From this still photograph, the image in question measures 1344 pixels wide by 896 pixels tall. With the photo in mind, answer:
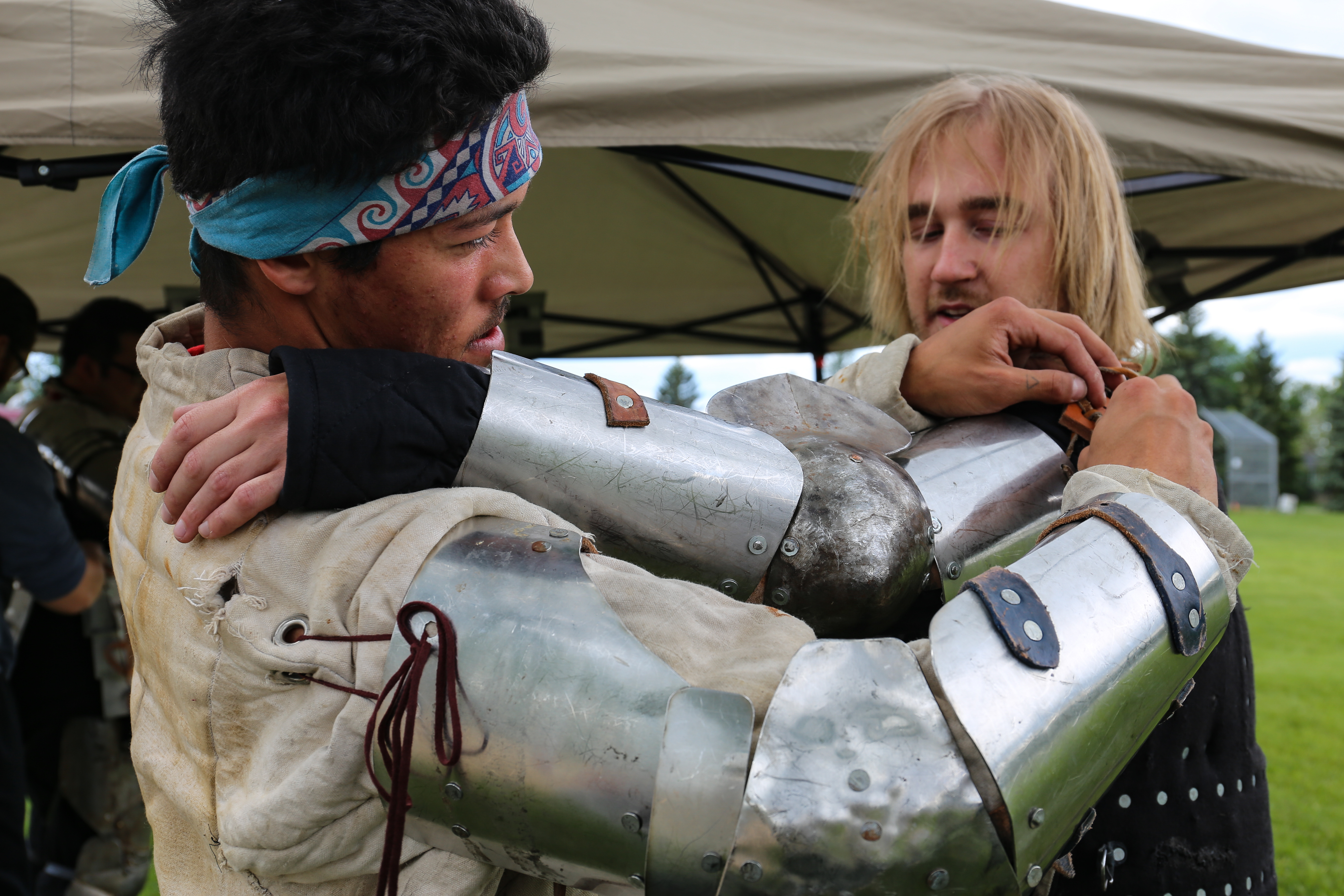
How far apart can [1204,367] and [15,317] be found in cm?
3869

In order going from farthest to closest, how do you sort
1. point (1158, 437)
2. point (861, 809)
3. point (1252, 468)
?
point (1252, 468), point (1158, 437), point (861, 809)

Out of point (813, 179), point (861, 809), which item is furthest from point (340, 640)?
point (813, 179)

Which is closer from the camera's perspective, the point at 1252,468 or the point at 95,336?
the point at 95,336

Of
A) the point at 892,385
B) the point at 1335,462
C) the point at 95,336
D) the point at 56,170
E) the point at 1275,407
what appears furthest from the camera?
the point at 1275,407

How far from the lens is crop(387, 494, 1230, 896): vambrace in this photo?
0.68 m

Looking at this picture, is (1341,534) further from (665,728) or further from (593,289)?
(665,728)

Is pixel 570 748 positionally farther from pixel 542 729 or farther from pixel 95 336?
pixel 95 336

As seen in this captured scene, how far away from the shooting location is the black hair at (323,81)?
0.78 meters

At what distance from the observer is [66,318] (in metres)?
4.85

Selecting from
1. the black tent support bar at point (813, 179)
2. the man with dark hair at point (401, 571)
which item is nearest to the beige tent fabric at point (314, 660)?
the man with dark hair at point (401, 571)

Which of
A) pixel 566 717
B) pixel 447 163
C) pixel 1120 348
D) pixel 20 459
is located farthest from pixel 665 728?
pixel 20 459

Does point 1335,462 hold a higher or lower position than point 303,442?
lower

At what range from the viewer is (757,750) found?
698mm

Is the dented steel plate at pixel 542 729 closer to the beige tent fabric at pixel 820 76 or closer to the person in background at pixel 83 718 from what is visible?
the beige tent fabric at pixel 820 76
